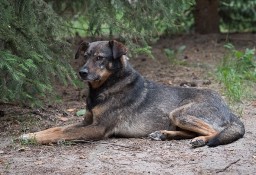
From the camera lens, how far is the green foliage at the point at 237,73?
9844 mm

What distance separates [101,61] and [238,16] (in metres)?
9.71

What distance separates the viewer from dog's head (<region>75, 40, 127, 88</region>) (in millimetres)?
7439

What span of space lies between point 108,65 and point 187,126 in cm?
132

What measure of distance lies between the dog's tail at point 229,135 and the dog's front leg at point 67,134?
145 centimetres

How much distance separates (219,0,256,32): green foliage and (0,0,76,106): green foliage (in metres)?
7.95

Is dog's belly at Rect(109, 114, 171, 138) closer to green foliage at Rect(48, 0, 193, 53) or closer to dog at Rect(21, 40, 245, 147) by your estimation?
dog at Rect(21, 40, 245, 147)

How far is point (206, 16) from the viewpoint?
15.0m

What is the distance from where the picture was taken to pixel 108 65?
Answer: 7.60m

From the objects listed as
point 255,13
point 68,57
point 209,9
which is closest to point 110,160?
point 68,57

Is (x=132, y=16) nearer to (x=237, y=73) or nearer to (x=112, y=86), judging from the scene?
(x=237, y=73)

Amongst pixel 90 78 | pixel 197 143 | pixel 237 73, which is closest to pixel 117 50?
pixel 90 78

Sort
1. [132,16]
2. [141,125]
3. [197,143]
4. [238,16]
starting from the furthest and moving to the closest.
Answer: [238,16] < [132,16] < [141,125] < [197,143]

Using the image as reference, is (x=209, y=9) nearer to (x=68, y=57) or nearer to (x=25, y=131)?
(x=68, y=57)

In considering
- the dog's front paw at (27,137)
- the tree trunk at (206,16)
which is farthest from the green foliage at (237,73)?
the dog's front paw at (27,137)
